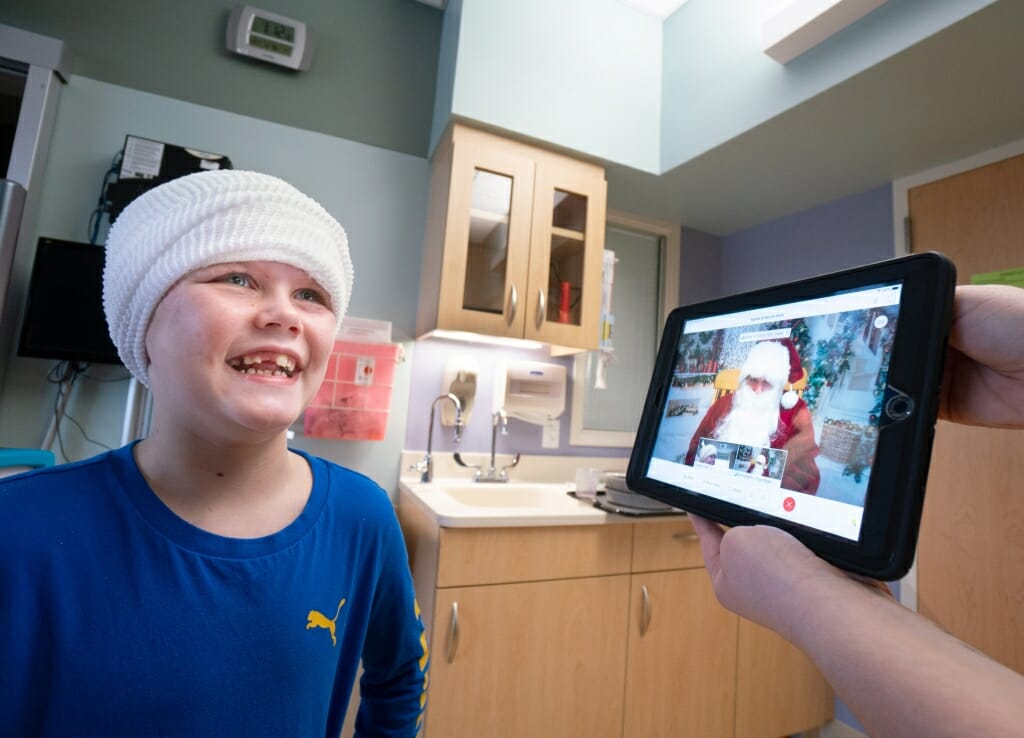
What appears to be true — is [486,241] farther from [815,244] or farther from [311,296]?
[815,244]

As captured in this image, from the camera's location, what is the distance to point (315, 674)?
622 millimetres

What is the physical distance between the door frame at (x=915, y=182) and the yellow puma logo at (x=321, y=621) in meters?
1.64

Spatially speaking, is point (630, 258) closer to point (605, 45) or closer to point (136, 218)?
point (605, 45)

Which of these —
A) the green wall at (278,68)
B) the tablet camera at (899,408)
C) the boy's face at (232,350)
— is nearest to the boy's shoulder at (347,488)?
the boy's face at (232,350)

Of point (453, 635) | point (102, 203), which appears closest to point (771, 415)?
point (453, 635)

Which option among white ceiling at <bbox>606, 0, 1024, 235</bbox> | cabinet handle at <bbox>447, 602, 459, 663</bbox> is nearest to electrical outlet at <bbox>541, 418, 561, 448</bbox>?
cabinet handle at <bbox>447, 602, 459, 663</bbox>

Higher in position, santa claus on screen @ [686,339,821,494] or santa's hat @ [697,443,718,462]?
santa claus on screen @ [686,339,821,494]

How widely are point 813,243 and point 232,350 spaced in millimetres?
2320

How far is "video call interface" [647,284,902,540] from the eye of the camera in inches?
20.4

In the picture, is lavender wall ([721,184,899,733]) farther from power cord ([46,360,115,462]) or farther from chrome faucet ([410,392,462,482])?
power cord ([46,360,115,462])

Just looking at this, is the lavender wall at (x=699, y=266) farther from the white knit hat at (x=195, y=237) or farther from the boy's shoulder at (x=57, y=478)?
the boy's shoulder at (x=57, y=478)

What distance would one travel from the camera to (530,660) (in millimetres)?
1356

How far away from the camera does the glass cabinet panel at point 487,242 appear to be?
1687mm

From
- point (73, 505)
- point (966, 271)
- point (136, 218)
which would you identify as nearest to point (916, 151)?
point (966, 271)
